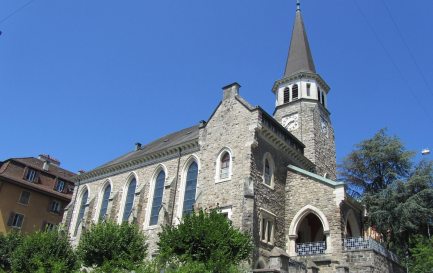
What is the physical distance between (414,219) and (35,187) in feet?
113

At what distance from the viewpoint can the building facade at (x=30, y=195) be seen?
38844mm

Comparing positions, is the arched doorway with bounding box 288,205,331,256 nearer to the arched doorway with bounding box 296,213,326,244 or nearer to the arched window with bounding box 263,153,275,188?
the arched doorway with bounding box 296,213,326,244

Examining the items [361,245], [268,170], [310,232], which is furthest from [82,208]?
[361,245]

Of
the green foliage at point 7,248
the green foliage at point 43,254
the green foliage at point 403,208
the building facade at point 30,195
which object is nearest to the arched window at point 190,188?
the green foliage at point 43,254

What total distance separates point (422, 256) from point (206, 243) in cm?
1395

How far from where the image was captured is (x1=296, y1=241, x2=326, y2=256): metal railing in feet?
77.6

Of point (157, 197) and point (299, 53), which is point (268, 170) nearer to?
point (157, 197)

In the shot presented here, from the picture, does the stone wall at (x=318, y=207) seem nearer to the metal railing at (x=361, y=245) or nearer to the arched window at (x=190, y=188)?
the metal railing at (x=361, y=245)

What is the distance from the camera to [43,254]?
25.4 metres

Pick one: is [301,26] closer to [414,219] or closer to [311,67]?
[311,67]

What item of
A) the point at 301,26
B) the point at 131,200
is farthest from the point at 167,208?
the point at 301,26

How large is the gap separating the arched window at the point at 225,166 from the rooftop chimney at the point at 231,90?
400 cm

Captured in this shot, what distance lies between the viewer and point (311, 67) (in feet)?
134

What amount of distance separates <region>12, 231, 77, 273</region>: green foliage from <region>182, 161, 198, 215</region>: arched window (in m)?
7.97
